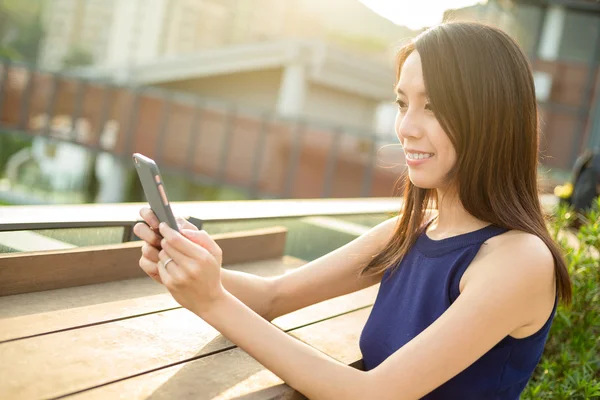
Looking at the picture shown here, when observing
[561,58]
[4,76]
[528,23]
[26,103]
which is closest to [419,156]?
[26,103]

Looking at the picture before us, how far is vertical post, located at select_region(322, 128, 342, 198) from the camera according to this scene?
1139 centimetres

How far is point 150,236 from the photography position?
128cm

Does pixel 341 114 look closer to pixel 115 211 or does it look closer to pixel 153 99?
pixel 153 99

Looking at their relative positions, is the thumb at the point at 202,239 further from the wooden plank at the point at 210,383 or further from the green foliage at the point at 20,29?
the green foliage at the point at 20,29

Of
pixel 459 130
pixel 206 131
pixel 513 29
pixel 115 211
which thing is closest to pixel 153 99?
pixel 206 131

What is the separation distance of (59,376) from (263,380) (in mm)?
375

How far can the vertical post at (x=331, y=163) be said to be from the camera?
37.4 ft

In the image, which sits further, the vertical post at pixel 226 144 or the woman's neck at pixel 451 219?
the vertical post at pixel 226 144

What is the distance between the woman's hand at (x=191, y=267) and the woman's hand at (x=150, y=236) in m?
0.07

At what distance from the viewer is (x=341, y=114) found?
16.1 m

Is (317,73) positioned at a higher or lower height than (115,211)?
higher

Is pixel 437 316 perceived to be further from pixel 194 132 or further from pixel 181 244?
pixel 194 132

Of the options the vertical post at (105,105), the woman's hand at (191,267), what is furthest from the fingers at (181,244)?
the vertical post at (105,105)

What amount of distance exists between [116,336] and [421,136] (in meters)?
0.74
